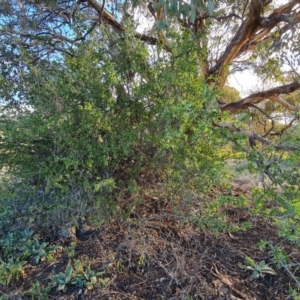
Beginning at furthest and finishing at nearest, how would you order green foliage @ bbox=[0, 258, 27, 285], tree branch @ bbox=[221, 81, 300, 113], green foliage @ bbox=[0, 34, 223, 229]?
tree branch @ bbox=[221, 81, 300, 113] → green foliage @ bbox=[0, 34, 223, 229] → green foliage @ bbox=[0, 258, 27, 285]

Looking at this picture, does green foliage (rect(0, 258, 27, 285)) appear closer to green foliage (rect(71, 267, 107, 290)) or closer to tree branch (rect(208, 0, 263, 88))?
green foliage (rect(71, 267, 107, 290))

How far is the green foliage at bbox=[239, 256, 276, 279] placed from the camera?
239 cm

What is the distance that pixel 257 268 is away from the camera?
2.41 m

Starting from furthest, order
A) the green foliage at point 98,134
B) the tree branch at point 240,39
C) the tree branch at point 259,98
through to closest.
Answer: the tree branch at point 259,98
the tree branch at point 240,39
the green foliage at point 98,134

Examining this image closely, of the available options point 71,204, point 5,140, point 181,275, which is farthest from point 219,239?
point 5,140

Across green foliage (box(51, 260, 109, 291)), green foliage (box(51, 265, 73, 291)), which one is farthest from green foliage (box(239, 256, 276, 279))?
green foliage (box(51, 265, 73, 291))

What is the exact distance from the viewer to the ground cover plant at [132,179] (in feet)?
7.26

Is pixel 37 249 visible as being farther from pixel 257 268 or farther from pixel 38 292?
pixel 257 268

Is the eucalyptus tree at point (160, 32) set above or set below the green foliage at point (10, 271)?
above

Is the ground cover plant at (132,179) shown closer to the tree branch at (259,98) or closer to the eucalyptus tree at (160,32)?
the eucalyptus tree at (160,32)

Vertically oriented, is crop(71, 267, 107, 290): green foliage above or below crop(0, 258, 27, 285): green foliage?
below

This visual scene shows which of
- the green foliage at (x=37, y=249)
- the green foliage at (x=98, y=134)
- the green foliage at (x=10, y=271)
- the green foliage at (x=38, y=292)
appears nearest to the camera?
the green foliage at (x=38, y=292)

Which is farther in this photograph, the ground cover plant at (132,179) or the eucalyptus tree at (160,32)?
the eucalyptus tree at (160,32)

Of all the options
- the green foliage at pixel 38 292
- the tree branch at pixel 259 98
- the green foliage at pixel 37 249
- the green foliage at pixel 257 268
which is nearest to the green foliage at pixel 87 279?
the green foliage at pixel 38 292
